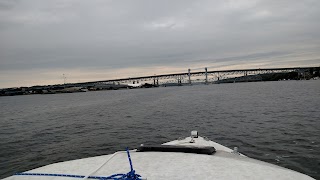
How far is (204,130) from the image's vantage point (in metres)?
19.4

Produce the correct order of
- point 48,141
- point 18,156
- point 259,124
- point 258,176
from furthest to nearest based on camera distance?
point 259,124, point 48,141, point 18,156, point 258,176

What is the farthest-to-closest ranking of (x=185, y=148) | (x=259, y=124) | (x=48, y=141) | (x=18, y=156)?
1. (x=259, y=124)
2. (x=48, y=141)
3. (x=18, y=156)
4. (x=185, y=148)

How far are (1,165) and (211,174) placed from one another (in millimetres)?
13488

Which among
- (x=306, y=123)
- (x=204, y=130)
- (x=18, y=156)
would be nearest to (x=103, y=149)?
(x=18, y=156)

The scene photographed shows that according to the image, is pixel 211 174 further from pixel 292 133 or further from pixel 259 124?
pixel 259 124

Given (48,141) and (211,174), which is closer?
(211,174)

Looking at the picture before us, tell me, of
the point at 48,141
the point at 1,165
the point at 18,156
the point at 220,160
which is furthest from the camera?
the point at 48,141

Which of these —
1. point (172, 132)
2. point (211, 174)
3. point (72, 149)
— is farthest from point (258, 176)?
point (172, 132)

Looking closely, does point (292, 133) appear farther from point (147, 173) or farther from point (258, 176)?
point (147, 173)

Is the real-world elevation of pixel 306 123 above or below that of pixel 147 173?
below

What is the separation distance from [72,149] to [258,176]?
13.8 m

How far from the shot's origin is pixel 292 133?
53.2 ft

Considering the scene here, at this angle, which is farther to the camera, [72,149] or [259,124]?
[259,124]

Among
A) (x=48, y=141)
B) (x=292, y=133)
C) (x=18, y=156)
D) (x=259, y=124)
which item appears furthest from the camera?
(x=259, y=124)
